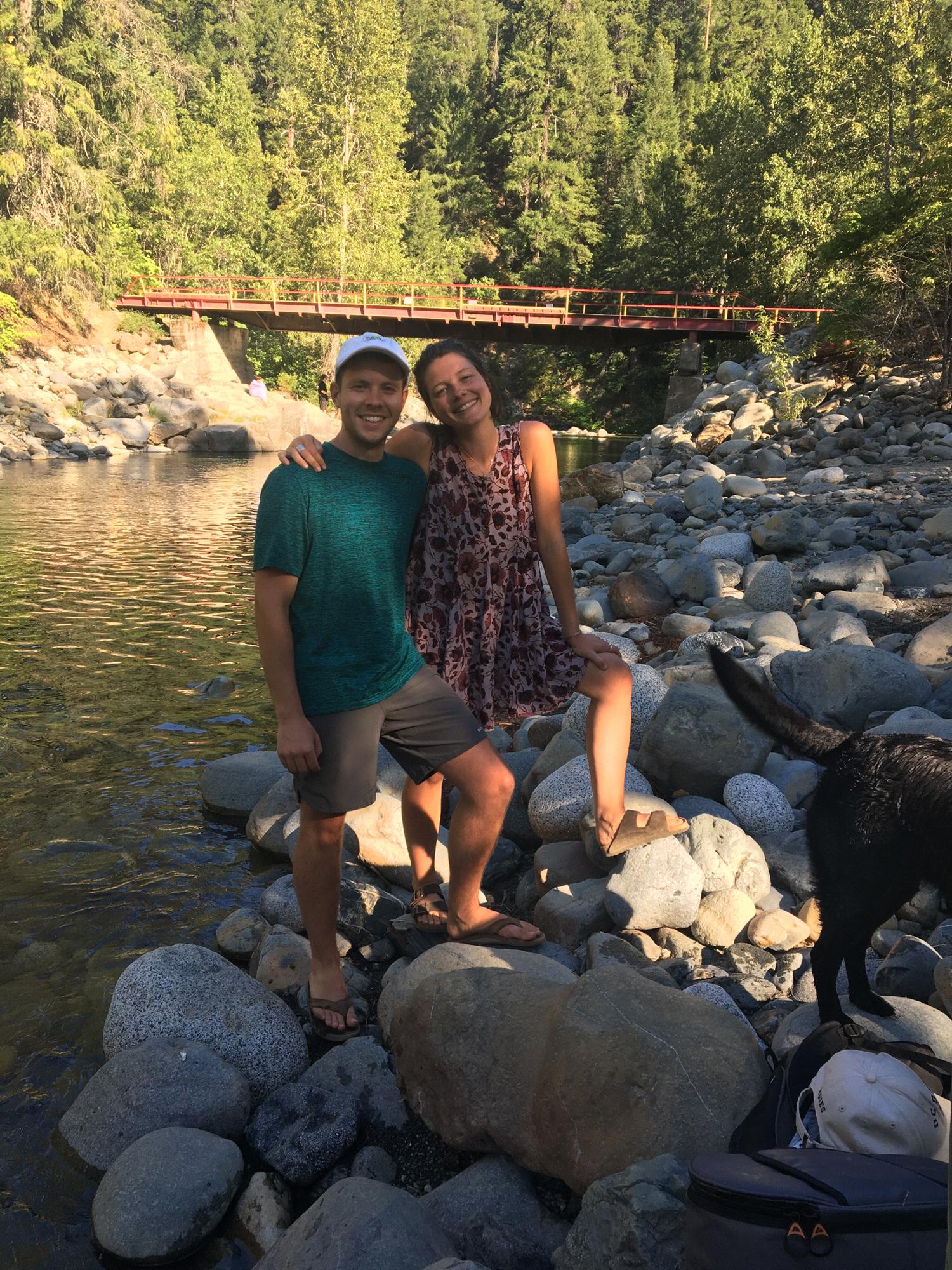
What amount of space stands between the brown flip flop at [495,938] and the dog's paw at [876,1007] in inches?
44.9

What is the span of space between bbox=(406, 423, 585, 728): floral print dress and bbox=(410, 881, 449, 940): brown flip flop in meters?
0.74

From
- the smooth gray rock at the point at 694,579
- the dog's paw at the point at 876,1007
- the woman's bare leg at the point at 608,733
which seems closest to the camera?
the dog's paw at the point at 876,1007

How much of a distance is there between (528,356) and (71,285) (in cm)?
2590

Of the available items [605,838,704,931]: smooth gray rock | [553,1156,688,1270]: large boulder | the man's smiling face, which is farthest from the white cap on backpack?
the man's smiling face

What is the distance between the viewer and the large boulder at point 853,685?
5246 mm

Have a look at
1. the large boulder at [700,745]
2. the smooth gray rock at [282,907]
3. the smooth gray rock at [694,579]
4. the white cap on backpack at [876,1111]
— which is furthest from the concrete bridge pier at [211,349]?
the white cap on backpack at [876,1111]

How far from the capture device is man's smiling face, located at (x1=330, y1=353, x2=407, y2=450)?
3037 millimetres

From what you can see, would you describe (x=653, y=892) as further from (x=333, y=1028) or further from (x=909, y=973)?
(x=333, y=1028)

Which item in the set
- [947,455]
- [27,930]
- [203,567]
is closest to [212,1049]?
[27,930]

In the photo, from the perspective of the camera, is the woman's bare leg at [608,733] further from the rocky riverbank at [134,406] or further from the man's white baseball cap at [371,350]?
the rocky riverbank at [134,406]

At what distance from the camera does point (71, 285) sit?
3447 centimetres

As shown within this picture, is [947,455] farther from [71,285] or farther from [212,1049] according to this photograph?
[71,285]

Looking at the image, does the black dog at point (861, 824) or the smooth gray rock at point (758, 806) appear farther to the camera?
the smooth gray rock at point (758, 806)

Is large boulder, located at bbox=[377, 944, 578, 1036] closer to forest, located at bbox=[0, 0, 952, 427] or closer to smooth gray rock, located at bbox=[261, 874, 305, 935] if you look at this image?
smooth gray rock, located at bbox=[261, 874, 305, 935]
